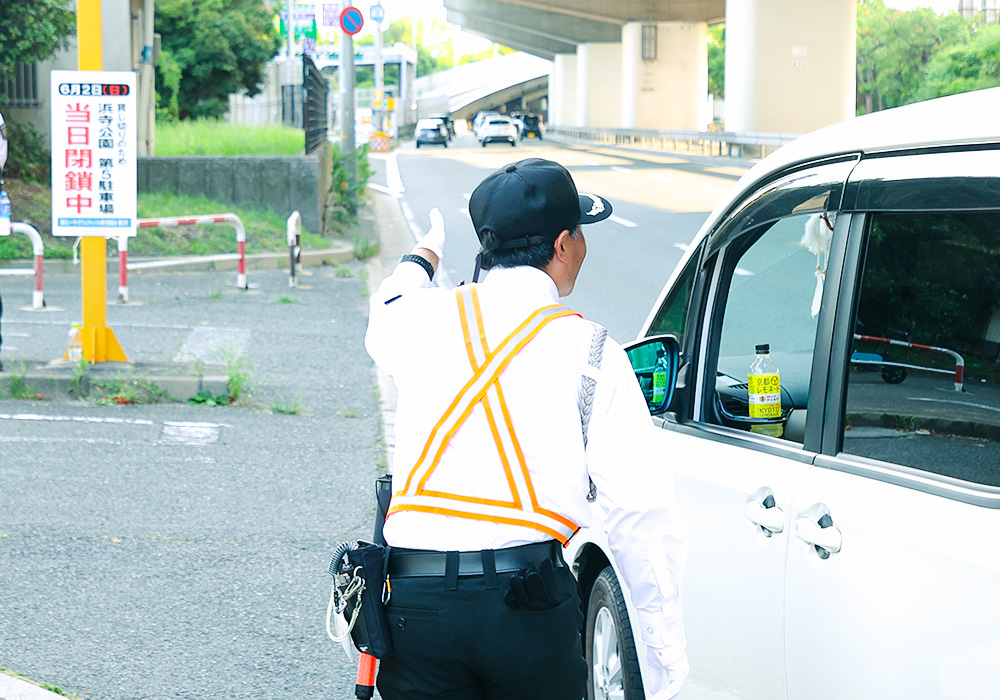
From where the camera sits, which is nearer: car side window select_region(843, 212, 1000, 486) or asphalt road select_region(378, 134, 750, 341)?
car side window select_region(843, 212, 1000, 486)

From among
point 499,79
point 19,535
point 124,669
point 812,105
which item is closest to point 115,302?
point 19,535

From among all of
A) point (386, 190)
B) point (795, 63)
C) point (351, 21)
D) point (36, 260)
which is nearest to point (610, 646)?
point (36, 260)

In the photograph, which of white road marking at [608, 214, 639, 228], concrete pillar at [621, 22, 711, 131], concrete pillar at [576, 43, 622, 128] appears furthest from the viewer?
concrete pillar at [576, 43, 622, 128]

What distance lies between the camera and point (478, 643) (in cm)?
220

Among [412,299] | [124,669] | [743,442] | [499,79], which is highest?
[499,79]

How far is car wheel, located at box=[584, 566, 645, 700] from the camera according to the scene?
3.08 meters

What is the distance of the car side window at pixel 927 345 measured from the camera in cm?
240

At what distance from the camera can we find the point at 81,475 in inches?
258

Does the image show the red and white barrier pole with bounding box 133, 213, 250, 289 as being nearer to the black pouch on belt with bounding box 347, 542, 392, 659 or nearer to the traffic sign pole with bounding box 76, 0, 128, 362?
the traffic sign pole with bounding box 76, 0, 128, 362

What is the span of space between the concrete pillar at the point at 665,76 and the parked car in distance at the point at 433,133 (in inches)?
395

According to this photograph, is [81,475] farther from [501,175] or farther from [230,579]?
[501,175]

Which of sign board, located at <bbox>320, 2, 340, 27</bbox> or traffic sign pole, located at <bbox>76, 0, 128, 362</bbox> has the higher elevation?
sign board, located at <bbox>320, 2, 340, 27</bbox>

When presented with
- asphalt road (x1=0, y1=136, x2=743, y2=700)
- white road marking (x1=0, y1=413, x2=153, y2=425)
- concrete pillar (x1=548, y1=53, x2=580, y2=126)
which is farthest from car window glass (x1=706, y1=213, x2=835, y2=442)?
concrete pillar (x1=548, y1=53, x2=580, y2=126)

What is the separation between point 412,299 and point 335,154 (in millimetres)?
20659
